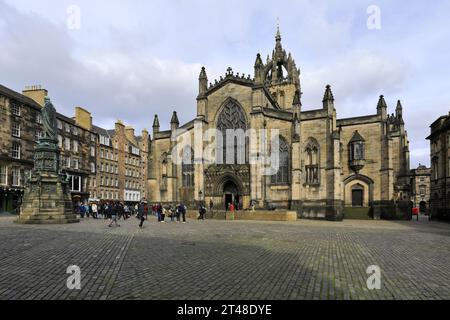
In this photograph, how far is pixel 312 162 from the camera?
3244 centimetres

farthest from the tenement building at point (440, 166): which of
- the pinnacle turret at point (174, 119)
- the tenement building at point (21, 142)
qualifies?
the tenement building at point (21, 142)

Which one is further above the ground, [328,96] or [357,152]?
[328,96]

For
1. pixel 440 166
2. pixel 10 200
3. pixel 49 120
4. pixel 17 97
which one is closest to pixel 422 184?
pixel 440 166

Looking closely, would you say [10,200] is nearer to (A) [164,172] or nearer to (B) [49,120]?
(A) [164,172]

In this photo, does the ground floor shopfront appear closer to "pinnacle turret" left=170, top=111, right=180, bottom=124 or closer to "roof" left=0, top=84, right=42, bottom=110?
"roof" left=0, top=84, right=42, bottom=110

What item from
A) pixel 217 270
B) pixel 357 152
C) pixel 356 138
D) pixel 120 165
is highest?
pixel 356 138

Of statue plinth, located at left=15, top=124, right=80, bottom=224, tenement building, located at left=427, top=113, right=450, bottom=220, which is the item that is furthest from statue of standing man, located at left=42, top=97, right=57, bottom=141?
tenement building, located at left=427, top=113, right=450, bottom=220

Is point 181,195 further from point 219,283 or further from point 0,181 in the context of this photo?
point 219,283

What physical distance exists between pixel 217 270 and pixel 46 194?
17203mm

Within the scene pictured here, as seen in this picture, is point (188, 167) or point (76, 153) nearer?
point (188, 167)

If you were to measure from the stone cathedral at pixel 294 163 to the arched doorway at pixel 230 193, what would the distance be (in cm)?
11

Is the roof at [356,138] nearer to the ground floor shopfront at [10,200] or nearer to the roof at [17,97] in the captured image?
the ground floor shopfront at [10,200]

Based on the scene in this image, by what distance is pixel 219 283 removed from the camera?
6.46m

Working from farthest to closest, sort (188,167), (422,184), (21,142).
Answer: (422,184) < (21,142) < (188,167)
